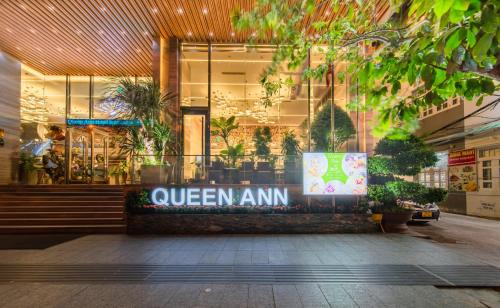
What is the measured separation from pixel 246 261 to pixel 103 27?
1149cm

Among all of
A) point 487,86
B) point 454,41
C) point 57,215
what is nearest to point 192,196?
point 57,215

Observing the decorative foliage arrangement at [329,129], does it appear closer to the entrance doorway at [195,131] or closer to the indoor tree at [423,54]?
the entrance doorway at [195,131]

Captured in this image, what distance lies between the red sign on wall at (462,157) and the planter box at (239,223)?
1115 cm

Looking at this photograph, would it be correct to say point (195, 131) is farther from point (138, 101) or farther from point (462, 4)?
point (462, 4)

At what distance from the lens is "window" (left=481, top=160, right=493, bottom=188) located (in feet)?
49.0

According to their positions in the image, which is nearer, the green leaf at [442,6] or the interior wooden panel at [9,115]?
the green leaf at [442,6]

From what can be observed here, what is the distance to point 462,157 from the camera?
16.9m

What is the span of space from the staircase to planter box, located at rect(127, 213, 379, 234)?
0.82 metres

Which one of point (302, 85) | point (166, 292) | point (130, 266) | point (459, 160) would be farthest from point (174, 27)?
point (459, 160)

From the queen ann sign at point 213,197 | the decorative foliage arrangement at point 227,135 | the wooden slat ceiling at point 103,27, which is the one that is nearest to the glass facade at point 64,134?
the wooden slat ceiling at point 103,27

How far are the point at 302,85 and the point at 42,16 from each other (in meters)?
11.3

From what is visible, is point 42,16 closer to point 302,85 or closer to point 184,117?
point 184,117

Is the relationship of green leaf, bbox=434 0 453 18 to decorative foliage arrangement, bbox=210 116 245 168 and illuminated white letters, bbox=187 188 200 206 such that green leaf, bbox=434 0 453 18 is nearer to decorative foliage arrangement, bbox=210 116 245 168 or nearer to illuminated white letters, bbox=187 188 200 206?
illuminated white letters, bbox=187 188 200 206

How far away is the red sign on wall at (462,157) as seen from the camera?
52.9ft
